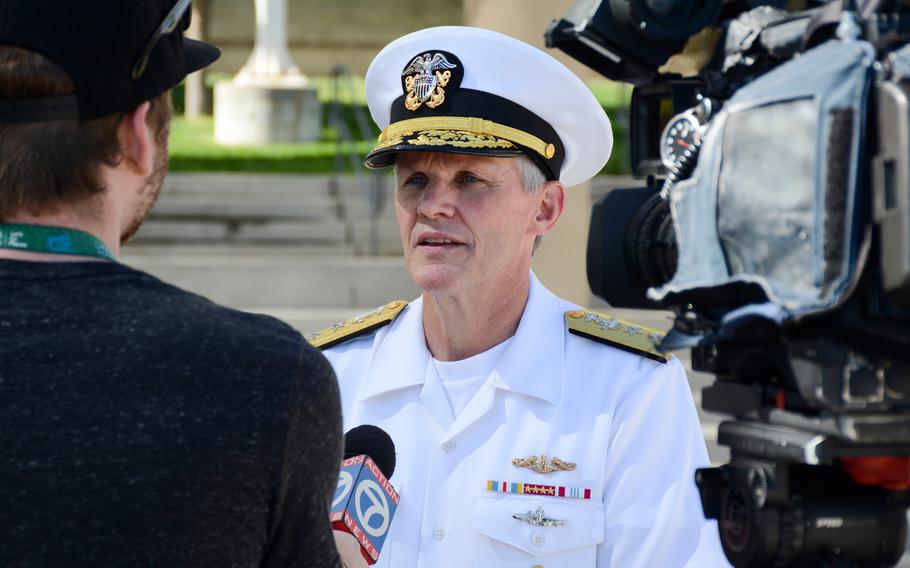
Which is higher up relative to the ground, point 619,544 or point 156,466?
point 156,466

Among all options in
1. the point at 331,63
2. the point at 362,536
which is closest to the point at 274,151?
the point at 331,63

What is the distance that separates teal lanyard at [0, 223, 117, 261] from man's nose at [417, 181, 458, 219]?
1.20 meters

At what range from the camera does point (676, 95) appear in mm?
2025

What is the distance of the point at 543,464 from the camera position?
8.58 feet

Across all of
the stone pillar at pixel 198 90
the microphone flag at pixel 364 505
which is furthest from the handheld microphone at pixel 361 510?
the stone pillar at pixel 198 90

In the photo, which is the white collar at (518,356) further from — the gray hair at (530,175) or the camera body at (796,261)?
the camera body at (796,261)

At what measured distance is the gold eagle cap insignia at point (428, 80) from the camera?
2.82 metres

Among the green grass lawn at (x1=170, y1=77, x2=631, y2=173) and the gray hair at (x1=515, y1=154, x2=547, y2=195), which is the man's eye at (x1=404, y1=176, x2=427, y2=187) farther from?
the green grass lawn at (x1=170, y1=77, x2=631, y2=173)

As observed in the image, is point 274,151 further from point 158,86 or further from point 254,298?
point 158,86

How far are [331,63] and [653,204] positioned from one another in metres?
26.2

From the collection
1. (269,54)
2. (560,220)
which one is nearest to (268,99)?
(269,54)

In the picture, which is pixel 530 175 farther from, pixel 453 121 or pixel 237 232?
pixel 237 232

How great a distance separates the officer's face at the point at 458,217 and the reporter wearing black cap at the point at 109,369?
43.8 inches

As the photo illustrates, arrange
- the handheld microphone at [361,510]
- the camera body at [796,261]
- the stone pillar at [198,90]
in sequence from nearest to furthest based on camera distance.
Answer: the camera body at [796,261] → the handheld microphone at [361,510] → the stone pillar at [198,90]
